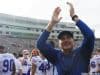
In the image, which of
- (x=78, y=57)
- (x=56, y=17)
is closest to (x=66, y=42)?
(x=78, y=57)

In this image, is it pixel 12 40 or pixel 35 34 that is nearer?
pixel 12 40

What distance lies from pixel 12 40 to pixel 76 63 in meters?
63.8

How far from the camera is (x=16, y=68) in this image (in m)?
11.2

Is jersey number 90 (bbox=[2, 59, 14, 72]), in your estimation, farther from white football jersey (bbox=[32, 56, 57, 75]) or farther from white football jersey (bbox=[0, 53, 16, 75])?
white football jersey (bbox=[32, 56, 57, 75])

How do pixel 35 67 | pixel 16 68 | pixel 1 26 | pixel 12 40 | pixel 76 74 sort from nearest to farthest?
pixel 76 74
pixel 16 68
pixel 35 67
pixel 12 40
pixel 1 26

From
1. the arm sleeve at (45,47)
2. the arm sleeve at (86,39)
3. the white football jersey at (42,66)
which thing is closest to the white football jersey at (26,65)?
the white football jersey at (42,66)

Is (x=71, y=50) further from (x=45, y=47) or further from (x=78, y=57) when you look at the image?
(x=45, y=47)

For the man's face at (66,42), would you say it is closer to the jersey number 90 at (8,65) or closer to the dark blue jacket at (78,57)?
the dark blue jacket at (78,57)

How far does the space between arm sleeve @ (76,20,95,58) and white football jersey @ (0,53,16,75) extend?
5.97 metres

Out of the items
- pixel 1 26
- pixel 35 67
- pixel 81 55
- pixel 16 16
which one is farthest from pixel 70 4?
pixel 16 16

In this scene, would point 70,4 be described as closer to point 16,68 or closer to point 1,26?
point 16,68

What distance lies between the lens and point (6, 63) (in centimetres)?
1053

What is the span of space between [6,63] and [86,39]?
20.0 ft

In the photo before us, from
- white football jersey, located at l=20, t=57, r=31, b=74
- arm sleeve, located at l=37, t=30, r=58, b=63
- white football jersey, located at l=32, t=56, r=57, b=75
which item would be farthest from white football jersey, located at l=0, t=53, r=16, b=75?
arm sleeve, located at l=37, t=30, r=58, b=63
